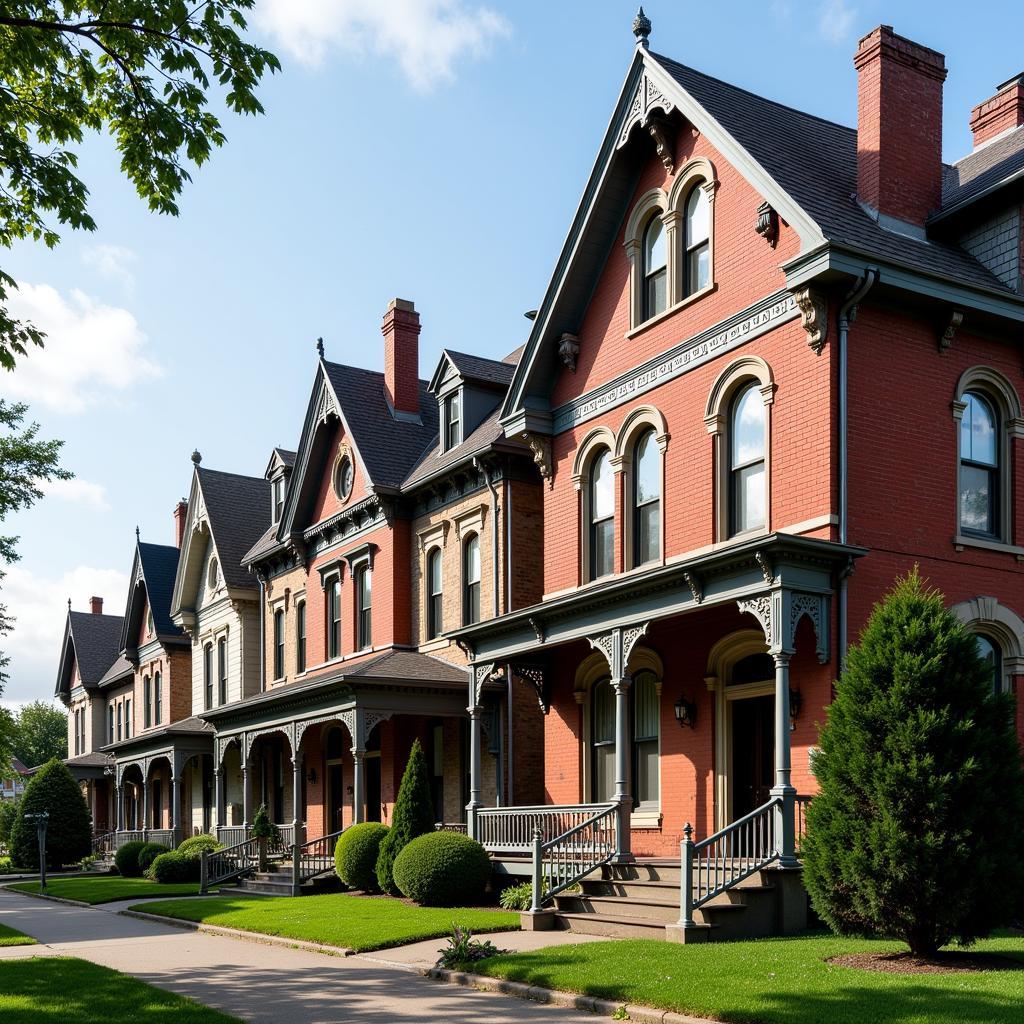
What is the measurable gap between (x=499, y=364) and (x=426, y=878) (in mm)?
13146

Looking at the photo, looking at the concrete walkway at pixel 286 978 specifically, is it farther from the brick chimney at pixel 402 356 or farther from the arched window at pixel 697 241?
the brick chimney at pixel 402 356

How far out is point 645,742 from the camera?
2131 centimetres

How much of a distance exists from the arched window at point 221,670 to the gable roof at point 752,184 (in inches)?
824

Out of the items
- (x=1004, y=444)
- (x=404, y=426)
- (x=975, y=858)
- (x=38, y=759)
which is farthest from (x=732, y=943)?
(x=38, y=759)

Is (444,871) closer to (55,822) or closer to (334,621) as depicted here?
(334,621)

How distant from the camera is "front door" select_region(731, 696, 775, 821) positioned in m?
18.9

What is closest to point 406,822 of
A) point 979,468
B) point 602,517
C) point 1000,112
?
point 602,517

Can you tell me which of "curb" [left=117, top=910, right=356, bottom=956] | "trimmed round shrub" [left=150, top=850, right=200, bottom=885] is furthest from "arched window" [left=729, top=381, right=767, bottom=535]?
"trimmed round shrub" [left=150, top=850, right=200, bottom=885]

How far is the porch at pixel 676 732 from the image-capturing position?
16172mm

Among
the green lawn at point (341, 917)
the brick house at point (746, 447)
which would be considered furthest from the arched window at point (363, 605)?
the brick house at point (746, 447)

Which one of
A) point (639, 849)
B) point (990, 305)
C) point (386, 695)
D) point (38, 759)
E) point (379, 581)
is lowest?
point (38, 759)

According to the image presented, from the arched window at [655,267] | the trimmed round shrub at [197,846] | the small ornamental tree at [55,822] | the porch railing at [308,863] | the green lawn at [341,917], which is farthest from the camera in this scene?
the small ornamental tree at [55,822]

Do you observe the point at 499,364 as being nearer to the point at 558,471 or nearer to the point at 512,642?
the point at 558,471

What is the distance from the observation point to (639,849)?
68.0 feet
